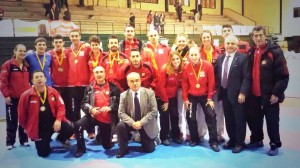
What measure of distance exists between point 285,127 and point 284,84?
2.02m

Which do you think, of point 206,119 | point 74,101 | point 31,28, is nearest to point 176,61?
point 206,119

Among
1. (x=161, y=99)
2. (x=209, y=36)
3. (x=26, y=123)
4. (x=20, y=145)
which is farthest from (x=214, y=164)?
(x=20, y=145)

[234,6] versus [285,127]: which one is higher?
[234,6]

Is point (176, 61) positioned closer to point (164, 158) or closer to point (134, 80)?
point (134, 80)

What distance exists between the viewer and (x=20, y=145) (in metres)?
5.31

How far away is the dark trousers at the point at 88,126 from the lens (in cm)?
473

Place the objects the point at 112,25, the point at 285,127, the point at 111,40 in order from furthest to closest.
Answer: the point at 112,25
the point at 285,127
the point at 111,40

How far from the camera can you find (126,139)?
4648 millimetres

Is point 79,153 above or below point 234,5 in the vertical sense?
below

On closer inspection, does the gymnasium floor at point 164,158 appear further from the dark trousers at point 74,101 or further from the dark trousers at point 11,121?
the dark trousers at point 74,101

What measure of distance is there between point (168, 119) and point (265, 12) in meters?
24.1

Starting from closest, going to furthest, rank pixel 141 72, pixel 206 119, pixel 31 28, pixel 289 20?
pixel 206 119 → pixel 141 72 → pixel 31 28 → pixel 289 20

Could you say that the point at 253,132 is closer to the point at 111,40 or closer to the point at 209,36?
the point at 209,36

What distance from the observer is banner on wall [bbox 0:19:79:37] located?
10.4 meters
